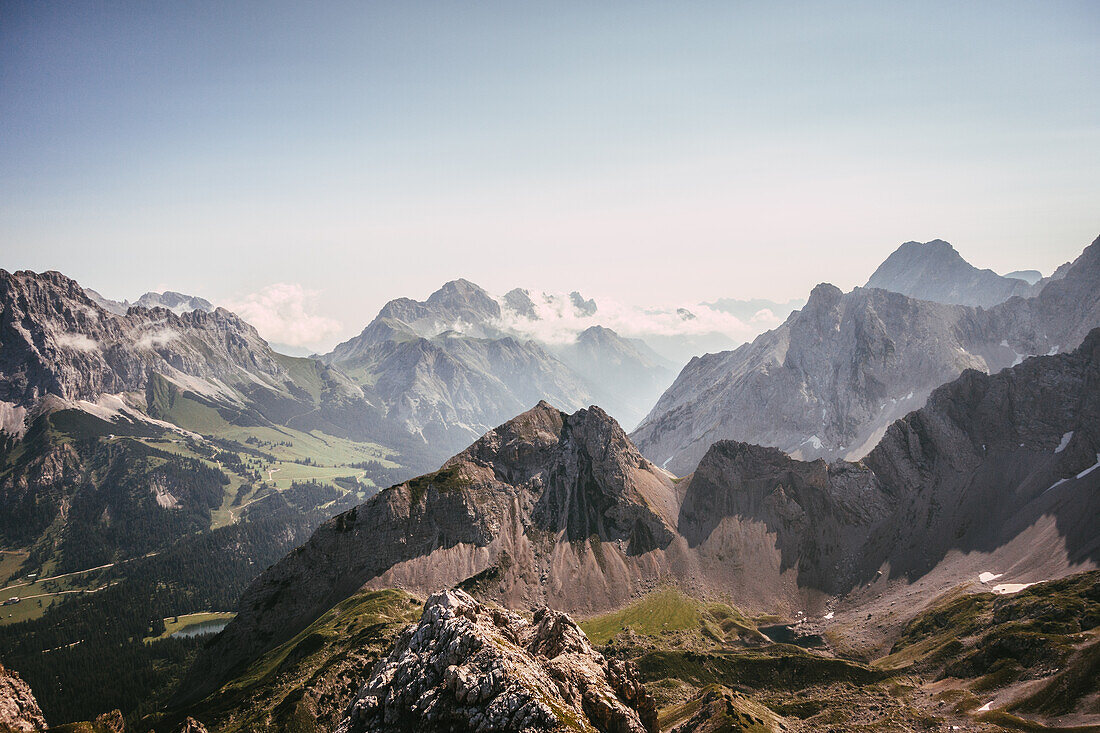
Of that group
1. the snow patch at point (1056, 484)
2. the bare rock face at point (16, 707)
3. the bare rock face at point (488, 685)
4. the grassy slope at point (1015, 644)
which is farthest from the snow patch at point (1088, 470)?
the bare rock face at point (16, 707)

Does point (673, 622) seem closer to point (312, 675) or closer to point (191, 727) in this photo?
point (312, 675)

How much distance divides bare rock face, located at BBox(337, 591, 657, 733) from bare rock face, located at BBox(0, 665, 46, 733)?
Answer: 39953 mm

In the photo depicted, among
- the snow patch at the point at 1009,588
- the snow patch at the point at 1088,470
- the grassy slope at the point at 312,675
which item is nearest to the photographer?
the grassy slope at the point at 312,675

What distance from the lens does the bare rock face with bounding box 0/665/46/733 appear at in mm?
64750

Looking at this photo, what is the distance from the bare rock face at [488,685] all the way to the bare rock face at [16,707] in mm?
39953

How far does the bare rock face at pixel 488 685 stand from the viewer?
178 ft

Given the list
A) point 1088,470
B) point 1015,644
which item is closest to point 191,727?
point 1015,644

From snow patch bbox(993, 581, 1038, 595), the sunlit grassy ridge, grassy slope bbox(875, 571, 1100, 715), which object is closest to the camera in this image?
grassy slope bbox(875, 571, 1100, 715)

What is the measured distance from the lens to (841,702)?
123188mm

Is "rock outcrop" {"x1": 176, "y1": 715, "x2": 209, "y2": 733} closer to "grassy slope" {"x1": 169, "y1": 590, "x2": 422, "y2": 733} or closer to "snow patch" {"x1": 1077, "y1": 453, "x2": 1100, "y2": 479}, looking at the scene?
"grassy slope" {"x1": 169, "y1": 590, "x2": 422, "y2": 733}

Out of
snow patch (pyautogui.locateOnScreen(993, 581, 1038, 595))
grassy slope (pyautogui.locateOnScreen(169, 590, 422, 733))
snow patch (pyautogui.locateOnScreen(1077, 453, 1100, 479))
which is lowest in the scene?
snow patch (pyautogui.locateOnScreen(993, 581, 1038, 595))

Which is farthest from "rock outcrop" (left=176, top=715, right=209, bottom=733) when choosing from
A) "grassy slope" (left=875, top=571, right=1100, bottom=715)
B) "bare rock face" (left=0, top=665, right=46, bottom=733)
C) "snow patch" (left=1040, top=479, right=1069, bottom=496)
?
"snow patch" (left=1040, top=479, right=1069, bottom=496)

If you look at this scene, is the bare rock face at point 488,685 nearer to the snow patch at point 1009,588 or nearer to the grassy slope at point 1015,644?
the grassy slope at point 1015,644

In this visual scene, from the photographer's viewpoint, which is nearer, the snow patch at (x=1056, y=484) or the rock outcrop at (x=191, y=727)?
the rock outcrop at (x=191, y=727)
